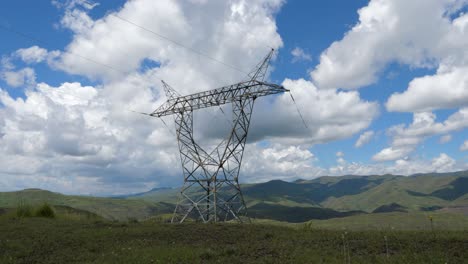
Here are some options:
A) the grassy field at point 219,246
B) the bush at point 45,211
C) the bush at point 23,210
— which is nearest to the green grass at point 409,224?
the grassy field at point 219,246

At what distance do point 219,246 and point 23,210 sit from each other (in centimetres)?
2098

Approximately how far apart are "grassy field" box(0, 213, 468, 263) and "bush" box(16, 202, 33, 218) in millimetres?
7890

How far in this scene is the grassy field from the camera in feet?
46.2

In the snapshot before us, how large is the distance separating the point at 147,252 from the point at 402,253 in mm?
10645

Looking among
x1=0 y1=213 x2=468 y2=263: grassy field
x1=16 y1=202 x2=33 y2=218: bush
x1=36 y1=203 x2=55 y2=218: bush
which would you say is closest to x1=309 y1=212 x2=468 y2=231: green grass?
x1=0 y1=213 x2=468 y2=263: grassy field

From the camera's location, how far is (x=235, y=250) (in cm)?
1585

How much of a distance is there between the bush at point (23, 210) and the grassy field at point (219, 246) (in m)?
7.89

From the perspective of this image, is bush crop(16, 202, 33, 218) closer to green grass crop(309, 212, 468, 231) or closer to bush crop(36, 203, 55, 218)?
bush crop(36, 203, 55, 218)

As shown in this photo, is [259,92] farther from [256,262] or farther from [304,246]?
[256,262]

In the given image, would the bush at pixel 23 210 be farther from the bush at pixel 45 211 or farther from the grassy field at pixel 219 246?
the grassy field at pixel 219 246

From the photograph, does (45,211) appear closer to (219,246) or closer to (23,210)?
(23,210)

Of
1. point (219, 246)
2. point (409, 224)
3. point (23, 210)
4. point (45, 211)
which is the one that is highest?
point (23, 210)

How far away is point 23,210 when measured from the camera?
29.7 metres

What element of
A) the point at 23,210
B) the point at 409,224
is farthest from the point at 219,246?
the point at 409,224
